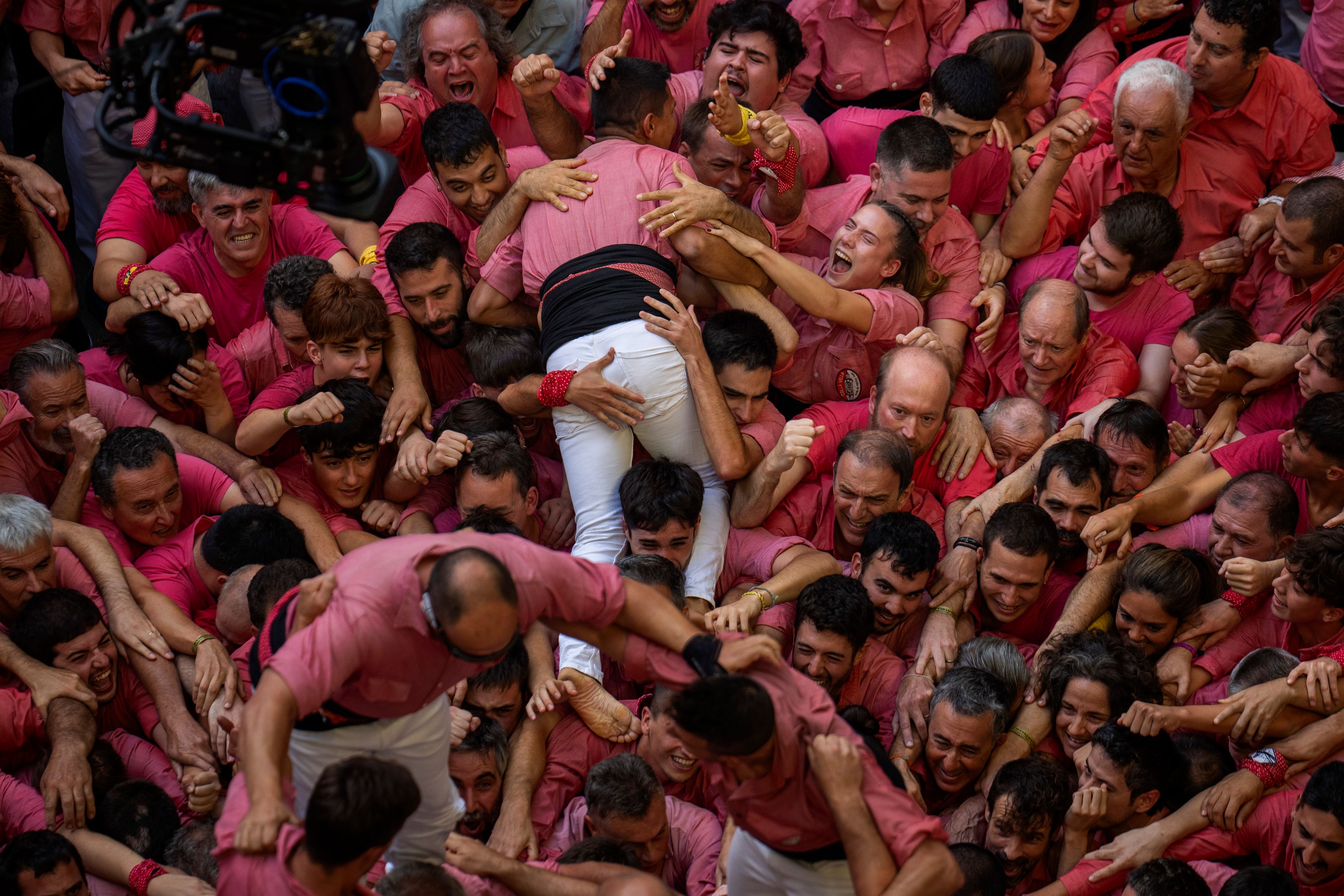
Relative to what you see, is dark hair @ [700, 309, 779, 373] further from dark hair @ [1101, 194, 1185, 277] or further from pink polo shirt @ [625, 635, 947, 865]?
pink polo shirt @ [625, 635, 947, 865]

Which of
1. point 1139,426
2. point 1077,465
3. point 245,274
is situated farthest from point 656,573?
point 245,274

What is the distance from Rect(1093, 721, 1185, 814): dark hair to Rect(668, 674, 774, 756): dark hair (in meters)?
1.49

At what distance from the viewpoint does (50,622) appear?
4.58 metres

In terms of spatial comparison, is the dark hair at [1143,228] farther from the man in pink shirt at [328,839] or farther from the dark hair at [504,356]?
the man in pink shirt at [328,839]

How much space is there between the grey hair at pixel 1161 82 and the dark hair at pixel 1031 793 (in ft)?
8.87

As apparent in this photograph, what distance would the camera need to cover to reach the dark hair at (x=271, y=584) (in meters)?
4.44

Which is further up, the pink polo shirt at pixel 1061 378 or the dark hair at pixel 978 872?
the pink polo shirt at pixel 1061 378

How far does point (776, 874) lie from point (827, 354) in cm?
233

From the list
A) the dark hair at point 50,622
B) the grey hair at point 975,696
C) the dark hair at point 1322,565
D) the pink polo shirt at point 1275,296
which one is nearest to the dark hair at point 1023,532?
the grey hair at point 975,696

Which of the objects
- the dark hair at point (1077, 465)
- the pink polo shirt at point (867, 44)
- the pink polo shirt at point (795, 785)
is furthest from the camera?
the pink polo shirt at point (867, 44)

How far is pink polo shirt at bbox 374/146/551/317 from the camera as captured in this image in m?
5.54

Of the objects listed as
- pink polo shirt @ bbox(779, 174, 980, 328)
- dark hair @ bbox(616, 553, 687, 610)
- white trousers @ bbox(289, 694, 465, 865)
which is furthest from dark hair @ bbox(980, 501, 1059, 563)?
white trousers @ bbox(289, 694, 465, 865)

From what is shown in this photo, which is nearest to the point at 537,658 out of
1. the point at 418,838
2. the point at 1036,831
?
the point at 418,838

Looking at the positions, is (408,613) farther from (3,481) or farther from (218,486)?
(3,481)
